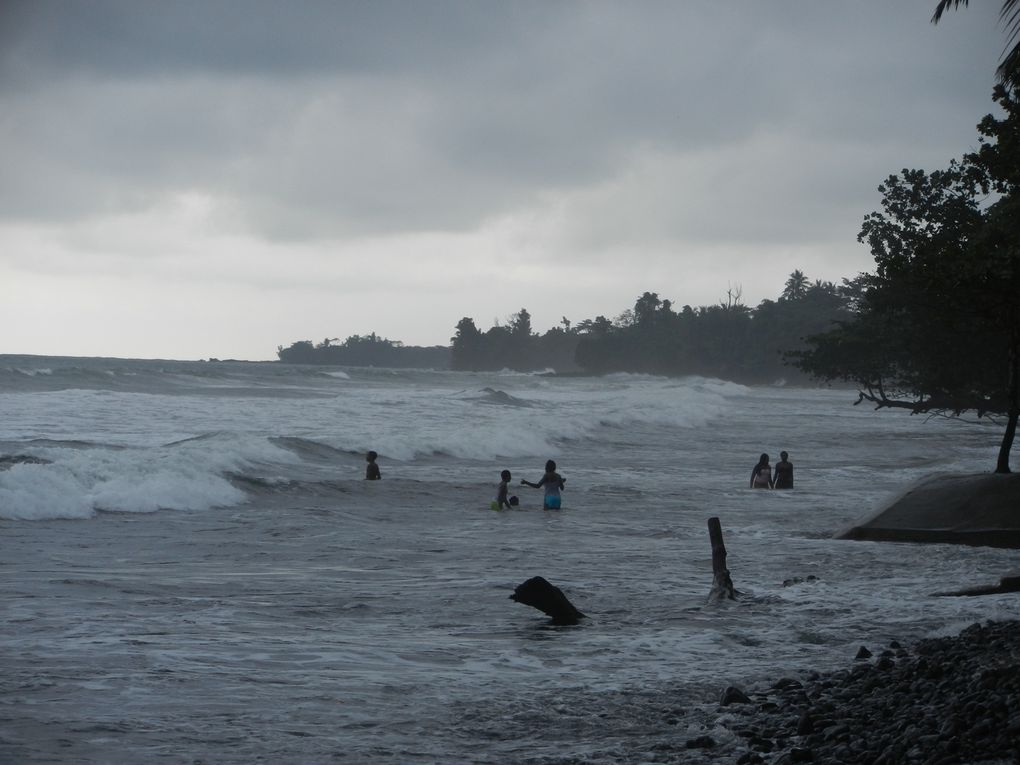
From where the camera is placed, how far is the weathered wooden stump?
887 cm

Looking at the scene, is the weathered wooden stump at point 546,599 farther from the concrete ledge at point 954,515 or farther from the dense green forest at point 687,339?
the dense green forest at point 687,339

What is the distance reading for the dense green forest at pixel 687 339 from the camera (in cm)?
12288

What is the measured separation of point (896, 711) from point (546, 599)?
11.8ft

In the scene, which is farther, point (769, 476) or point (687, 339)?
point (687, 339)

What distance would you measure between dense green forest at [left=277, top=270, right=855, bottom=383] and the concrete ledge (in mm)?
92019

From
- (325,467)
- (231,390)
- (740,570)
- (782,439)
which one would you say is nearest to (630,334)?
(231,390)

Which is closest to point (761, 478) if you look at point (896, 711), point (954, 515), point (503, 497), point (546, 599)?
point (503, 497)

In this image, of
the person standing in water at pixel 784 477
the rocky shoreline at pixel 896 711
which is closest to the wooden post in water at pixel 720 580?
the rocky shoreline at pixel 896 711

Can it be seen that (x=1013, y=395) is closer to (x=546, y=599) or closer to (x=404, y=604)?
(x=546, y=599)

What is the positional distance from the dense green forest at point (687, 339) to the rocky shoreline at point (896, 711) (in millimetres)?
99914

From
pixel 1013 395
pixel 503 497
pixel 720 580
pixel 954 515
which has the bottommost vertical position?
pixel 503 497

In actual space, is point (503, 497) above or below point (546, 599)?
below

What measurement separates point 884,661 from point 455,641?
124 inches

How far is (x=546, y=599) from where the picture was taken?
8.95 metres
